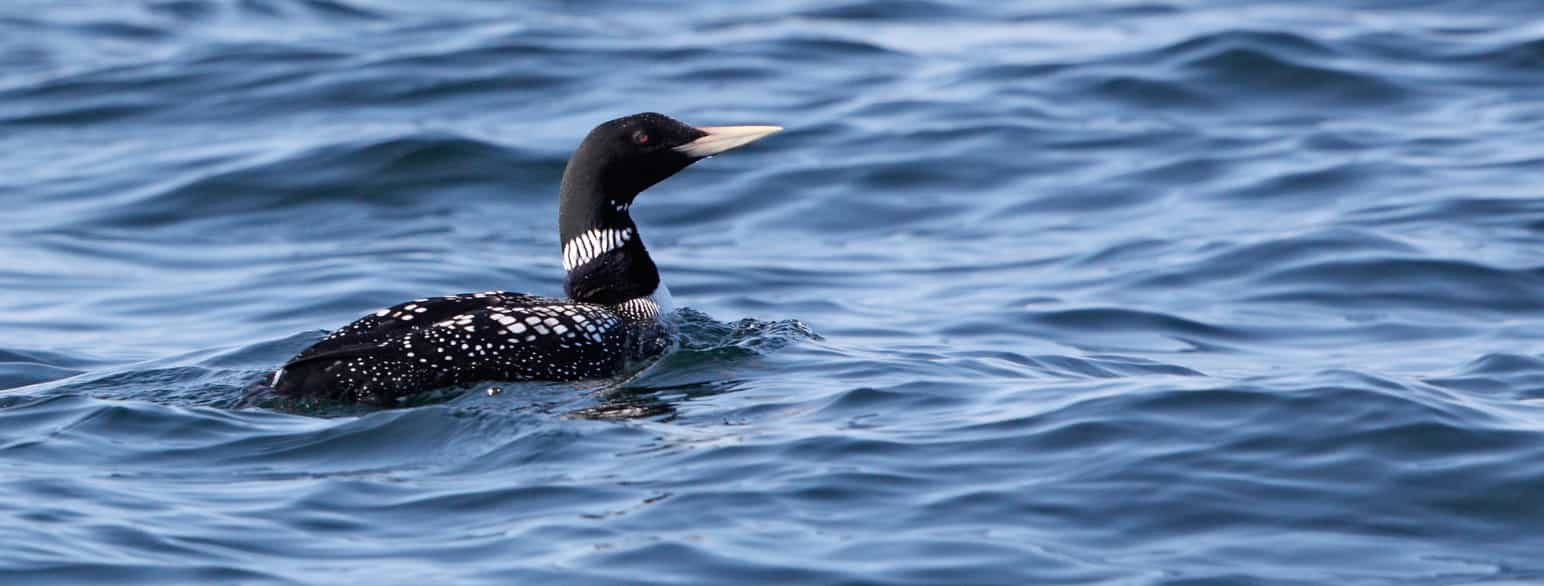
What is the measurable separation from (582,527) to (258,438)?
1330 mm

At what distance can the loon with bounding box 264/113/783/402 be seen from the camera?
6.29m

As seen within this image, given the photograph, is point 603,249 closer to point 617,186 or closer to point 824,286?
point 617,186

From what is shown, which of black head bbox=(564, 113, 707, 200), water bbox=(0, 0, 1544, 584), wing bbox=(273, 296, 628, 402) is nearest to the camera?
water bbox=(0, 0, 1544, 584)

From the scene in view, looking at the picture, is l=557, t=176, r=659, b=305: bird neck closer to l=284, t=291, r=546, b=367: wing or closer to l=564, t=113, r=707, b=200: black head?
l=564, t=113, r=707, b=200: black head

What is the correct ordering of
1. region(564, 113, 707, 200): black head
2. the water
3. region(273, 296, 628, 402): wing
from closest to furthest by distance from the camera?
1. the water
2. region(273, 296, 628, 402): wing
3. region(564, 113, 707, 200): black head

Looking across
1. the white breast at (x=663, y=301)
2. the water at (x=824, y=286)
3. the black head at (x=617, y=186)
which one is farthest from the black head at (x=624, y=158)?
the water at (x=824, y=286)

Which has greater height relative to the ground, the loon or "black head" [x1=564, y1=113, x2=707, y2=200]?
"black head" [x1=564, y1=113, x2=707, y2=200]

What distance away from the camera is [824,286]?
8938 mm

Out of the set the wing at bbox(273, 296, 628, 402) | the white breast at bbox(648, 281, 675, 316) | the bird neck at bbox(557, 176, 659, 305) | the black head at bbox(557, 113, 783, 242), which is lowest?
the wing at bbox(273, 296, 628, 402)

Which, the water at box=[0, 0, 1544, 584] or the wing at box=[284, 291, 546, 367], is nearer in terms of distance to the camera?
the water at box=[0, 0, 1544, 584]

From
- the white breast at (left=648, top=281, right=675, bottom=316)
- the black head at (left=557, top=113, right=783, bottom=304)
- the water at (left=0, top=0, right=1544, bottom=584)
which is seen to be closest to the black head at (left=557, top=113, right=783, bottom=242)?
the black head at (left=557, top=113, right=783, bottom=304)

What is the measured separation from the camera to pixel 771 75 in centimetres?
1286

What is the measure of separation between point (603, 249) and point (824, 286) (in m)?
1.69

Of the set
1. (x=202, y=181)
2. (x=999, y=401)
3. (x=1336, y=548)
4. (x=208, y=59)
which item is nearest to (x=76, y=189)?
(x=202, y=181)
